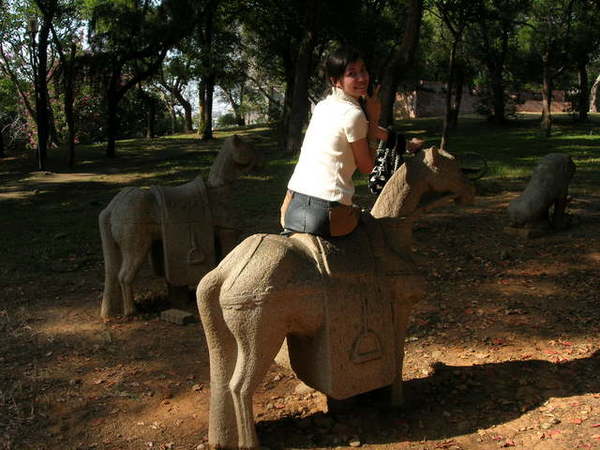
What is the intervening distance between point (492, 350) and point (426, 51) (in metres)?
26.8

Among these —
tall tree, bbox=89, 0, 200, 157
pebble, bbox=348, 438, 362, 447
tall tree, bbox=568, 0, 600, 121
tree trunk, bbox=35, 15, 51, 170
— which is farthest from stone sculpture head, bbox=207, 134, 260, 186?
tall tree, bbox=568, 0, 600, 121

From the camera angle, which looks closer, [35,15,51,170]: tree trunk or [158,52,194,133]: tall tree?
[35,15,51,170]: tree trunk

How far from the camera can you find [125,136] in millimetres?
31641

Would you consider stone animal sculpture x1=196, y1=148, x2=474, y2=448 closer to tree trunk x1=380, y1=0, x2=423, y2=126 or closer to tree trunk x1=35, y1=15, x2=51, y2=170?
tree trunk x1=380, y1=0, x2=423, y2=126

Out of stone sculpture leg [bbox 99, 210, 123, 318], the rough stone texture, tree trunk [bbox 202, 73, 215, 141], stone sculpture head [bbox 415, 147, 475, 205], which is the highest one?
tree trunk [bbox 202, 73, 215, 141]

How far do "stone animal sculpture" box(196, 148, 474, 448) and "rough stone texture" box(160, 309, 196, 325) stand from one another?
7.32 feet

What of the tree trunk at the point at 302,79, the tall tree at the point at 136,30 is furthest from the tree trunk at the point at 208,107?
the tree trunk at the point at 302,79

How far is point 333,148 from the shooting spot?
125 inches

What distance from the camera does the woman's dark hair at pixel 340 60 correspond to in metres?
3.16

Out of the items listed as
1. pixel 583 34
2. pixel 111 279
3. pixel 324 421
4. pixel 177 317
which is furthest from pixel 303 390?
pixel 583 34

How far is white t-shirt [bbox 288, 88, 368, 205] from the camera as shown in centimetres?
312

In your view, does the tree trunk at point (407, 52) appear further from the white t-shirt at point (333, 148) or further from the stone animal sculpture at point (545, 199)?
the white t-shirt at point (333, 148)

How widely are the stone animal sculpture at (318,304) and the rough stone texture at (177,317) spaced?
2232 mm

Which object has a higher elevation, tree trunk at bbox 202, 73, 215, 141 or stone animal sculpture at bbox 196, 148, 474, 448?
tree trunk at bbox 202, 73, 215, 141
